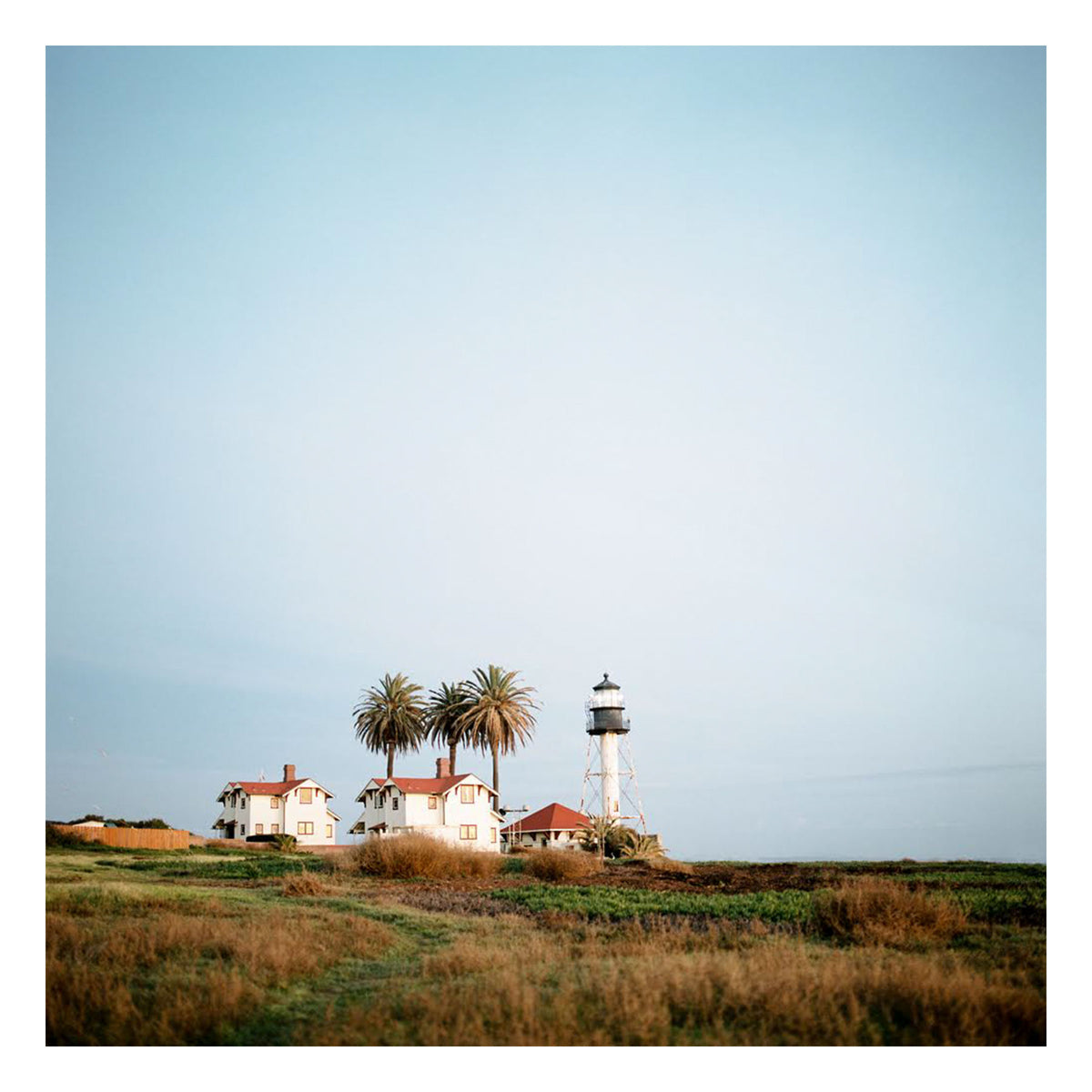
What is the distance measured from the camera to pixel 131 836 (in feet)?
154

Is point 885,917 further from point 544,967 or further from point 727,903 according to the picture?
point 544,967

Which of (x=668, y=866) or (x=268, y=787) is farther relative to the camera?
(x=268, y=787)

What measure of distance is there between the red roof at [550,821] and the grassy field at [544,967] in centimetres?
3666

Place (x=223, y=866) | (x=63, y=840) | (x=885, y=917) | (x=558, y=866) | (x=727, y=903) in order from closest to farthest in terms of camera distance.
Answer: (x=885, y=917) < (x=727, y=903) < (x=558, y=866) < (x=223, y=866) < (x=63, y=840)

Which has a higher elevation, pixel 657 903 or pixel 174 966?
pixel 174 966

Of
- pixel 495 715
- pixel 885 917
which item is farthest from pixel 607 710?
pixel 885 917

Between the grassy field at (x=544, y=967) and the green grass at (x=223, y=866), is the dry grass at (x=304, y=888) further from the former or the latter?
the green grass at (x=223, y=866)

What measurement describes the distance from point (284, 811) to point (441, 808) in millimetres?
12446

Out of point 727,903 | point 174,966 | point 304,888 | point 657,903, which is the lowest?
point 304,888

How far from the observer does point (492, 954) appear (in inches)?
558
